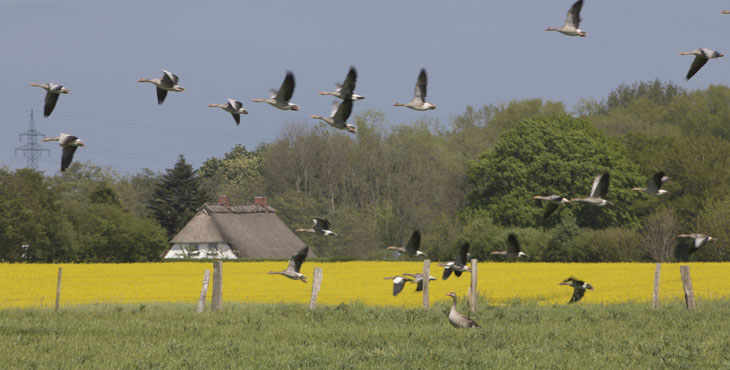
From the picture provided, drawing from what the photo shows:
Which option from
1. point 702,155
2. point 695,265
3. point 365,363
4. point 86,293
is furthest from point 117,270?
point 702,155

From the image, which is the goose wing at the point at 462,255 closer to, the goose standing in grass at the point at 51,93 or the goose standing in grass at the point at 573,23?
the goose standing in grass at the point at 573,23

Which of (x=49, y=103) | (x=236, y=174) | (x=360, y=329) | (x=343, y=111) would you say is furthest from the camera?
(x=236, y=174)

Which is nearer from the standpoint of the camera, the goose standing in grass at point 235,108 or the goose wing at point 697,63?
the goose wing at point 697,63

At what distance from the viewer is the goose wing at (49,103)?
1596cm

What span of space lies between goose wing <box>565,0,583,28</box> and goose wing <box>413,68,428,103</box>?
3.05 meters

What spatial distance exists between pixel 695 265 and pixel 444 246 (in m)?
32.1

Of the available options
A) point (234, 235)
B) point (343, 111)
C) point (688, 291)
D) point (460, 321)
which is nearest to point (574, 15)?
point (343, 111)

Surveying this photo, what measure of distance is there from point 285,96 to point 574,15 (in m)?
5.99

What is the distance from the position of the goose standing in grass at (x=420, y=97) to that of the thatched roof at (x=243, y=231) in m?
71.9

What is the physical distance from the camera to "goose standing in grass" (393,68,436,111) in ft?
62.9

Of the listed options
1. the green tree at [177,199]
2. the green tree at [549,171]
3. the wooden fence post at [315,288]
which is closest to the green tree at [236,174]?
the green tree at [177,199]

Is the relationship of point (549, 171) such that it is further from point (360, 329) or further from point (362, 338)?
point (362, 338)

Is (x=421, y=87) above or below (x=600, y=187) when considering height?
above

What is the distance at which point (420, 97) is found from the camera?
1970 centimetres
